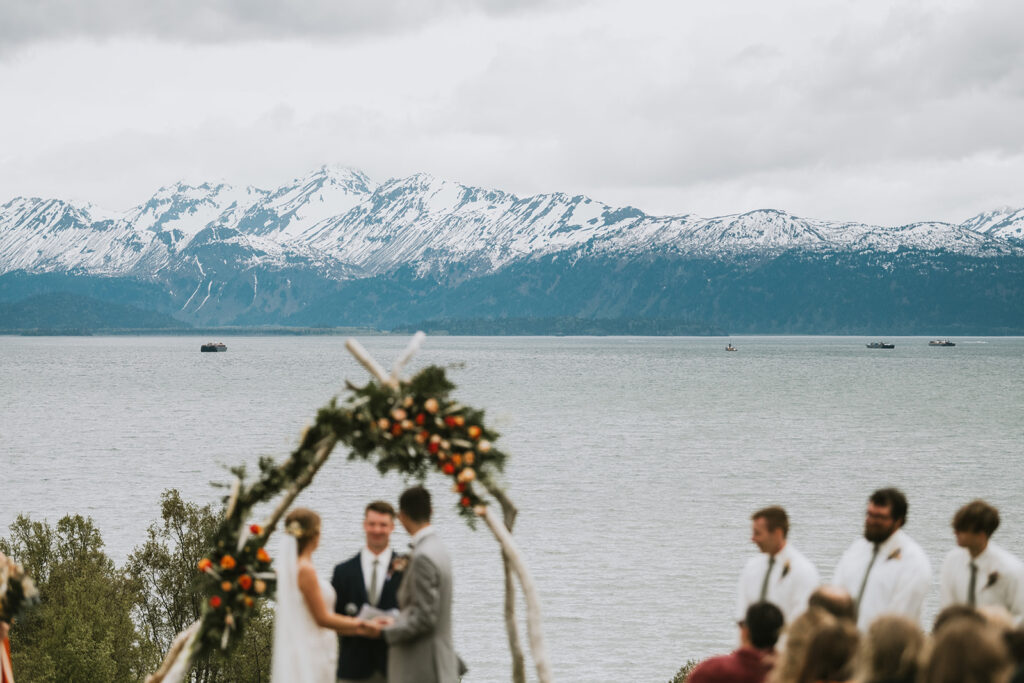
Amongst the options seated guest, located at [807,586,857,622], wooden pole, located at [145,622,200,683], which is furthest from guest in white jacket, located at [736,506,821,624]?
wooden pole, located at [145,622,200,683]

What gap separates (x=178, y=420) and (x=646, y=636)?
91.2 meters

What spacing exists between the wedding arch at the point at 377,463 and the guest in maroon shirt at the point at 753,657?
9.51 feet

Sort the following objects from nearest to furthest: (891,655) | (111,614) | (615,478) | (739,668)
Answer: (891,655) < (739,668) < (111,614) < (615,478)

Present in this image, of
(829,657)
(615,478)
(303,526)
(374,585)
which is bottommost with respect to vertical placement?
(829,657)

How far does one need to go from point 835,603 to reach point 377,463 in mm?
4569

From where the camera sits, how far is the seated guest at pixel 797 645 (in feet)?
21.3

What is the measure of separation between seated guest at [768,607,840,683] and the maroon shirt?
1072mm

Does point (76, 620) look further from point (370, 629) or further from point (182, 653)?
point (370, 629)

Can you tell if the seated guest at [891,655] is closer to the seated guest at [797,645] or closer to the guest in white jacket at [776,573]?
the seated guest at [797,645]

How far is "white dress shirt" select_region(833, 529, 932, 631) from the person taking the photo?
9633mm

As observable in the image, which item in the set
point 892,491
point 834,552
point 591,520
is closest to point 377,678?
point 892,491

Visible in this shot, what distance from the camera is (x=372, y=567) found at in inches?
401

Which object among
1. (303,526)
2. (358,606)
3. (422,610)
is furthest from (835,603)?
(358,606)

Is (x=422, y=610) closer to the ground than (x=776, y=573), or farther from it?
closer to the ground
